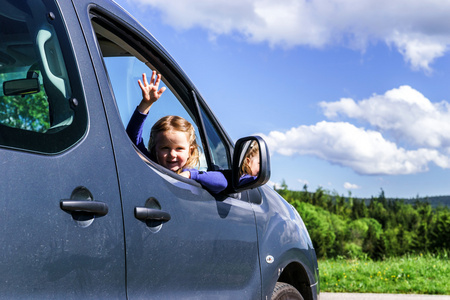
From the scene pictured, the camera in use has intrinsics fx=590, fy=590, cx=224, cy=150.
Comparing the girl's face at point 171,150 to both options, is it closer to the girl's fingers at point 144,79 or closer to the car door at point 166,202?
the car door at point 166,202

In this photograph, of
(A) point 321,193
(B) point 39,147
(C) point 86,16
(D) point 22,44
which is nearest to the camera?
(B) point 39,147

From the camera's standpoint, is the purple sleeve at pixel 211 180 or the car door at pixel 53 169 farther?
the purple sleeve at pixel 211 180

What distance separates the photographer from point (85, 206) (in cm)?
189

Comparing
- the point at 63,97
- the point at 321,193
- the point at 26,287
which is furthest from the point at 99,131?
the point at 321,193

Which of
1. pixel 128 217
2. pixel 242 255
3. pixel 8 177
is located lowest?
pixel 242 255

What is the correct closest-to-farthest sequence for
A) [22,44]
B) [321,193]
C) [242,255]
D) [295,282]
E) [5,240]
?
[5,240] < [22,44] < [242,255] < [295,282] < [321,193]

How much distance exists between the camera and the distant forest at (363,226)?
86788mm

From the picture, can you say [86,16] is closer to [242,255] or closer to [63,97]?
[63,97]

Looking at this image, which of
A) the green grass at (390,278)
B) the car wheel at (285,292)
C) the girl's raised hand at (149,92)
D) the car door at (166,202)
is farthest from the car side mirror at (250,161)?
the green grass at (390,278)

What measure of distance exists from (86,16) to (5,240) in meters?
0.94

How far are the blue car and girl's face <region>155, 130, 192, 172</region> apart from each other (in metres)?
0.09

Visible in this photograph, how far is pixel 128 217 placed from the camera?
207 centimetres

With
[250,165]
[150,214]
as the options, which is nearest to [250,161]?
[250,165]

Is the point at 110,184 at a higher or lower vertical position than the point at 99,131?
lower
